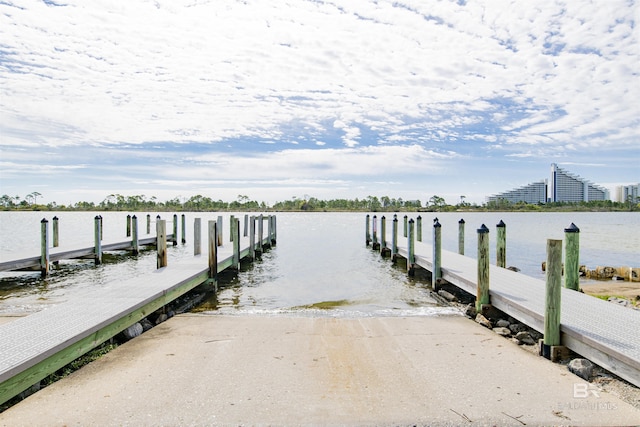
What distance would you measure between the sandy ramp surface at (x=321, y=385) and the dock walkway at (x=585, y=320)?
38 cm

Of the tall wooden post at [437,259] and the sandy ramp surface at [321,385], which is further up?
the tall wooden post at [437,259]

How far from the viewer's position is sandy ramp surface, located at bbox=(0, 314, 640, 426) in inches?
153

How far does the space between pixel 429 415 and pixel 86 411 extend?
3.24 meters

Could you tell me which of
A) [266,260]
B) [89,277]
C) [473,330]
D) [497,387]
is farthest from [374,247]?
[497,387]

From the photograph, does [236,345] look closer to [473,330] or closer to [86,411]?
[86,411]

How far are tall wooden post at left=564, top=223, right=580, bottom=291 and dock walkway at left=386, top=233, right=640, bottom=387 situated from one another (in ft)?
1.70

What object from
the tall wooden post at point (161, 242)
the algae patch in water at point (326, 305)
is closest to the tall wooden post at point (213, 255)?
the tall wooden post at point (161, 242)

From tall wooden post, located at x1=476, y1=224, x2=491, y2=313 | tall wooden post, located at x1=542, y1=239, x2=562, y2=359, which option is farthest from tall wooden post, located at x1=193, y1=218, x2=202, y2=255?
tall wooden post, located at x1=542, y1=239, x2=562, y2=359

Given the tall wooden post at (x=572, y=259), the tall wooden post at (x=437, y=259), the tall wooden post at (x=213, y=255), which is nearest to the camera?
the tall wooden post at (x=572, y=259)

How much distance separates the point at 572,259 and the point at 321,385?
20.7 ft

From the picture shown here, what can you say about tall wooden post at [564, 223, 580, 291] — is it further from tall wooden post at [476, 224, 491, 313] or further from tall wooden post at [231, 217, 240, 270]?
tall wooden post at [231, 217, 240, 270]

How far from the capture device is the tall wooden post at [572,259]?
8.06 m

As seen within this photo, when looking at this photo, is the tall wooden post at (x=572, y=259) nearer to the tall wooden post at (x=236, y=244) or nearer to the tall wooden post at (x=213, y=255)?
the tall wooden post at (x=213, y=255)

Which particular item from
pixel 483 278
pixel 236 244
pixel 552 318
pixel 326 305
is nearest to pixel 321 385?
pixel 552 318
